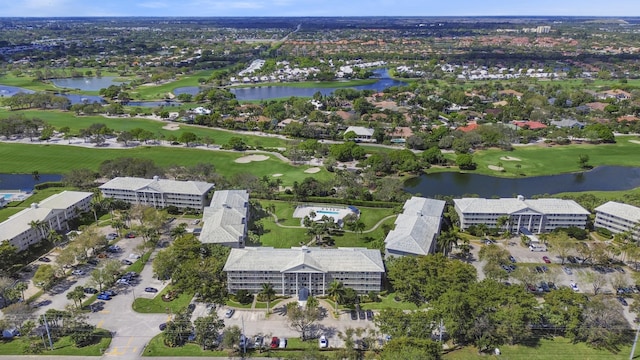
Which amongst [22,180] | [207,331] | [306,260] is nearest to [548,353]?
[306,260]

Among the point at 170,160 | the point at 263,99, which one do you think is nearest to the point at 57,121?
the point at 170,160

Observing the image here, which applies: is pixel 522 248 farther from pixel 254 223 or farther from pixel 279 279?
pixel 254 223

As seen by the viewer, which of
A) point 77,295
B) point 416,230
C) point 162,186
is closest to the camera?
point 77,295

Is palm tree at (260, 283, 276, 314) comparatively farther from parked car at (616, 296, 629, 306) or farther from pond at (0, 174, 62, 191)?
pond at (0, 174, 62, 191)

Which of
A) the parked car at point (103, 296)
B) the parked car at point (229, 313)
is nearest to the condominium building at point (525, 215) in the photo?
the parked car at point (229, 313)

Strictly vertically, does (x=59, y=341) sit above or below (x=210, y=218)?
below

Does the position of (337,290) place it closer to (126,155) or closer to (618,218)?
(618,218)

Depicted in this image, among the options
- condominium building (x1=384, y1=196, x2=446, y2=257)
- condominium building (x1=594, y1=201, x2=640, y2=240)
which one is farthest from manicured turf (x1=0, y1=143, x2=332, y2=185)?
condominium building (x1=594, y1=201, x2=640, y2=240)

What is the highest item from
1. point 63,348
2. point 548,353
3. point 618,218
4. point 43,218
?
point 43,218
